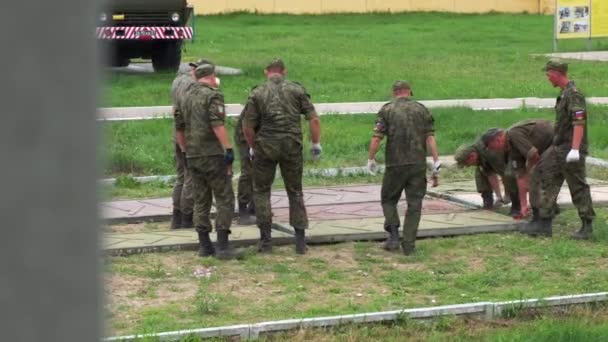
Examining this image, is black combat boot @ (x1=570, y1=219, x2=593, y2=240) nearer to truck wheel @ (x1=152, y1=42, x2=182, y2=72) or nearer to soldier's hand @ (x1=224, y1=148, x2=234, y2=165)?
soldier's hand @ (x1=224, y1=148, x2=234, y2=165)

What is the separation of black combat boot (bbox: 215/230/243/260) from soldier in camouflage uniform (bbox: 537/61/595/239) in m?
2.74

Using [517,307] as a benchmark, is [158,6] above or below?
above

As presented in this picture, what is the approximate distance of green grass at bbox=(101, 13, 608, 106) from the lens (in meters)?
20.8

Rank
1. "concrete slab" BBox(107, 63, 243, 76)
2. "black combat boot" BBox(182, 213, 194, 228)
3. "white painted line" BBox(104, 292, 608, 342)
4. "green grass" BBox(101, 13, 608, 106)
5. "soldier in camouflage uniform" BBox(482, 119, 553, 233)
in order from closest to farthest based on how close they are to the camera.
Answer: "white painted line" BBox(104, 292, 608, 342) < "soldier in camouflage uniform" BBox(482, 119, 553, 233) < "black combat boot" BBox(182, 213, 194, 228) < "green grass" BBox(101, 13, 608, 106) < "concrete slab" BBox(107, 63, 243, 76)

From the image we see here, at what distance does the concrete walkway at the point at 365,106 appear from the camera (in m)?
17.2

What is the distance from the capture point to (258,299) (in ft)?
25.4

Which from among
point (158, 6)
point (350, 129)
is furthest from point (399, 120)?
point (158, 6)

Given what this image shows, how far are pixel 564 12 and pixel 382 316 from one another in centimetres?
2507

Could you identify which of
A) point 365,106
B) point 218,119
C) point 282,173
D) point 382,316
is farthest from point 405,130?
point 365,106

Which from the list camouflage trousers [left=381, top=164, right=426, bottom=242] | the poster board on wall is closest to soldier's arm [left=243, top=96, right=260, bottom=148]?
camouflage trousers [left=381, top=164, right=426, bottom=242]

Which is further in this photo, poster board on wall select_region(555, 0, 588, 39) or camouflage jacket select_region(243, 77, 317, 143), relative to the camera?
poster board on wall select_region(555, 0, 588, 39)

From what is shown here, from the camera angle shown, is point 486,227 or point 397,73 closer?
point 486,227

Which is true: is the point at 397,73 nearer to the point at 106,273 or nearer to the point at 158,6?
the point at 158,6

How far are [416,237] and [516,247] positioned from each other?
0.84m
